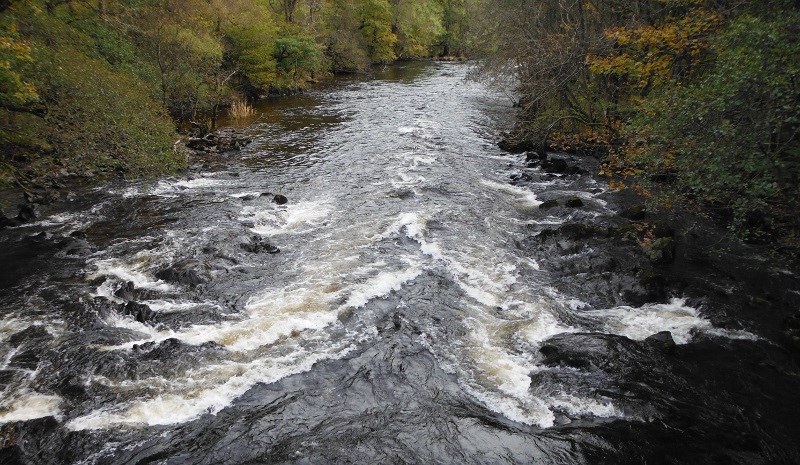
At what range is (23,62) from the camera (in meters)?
13.1

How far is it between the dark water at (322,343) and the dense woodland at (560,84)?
325cm

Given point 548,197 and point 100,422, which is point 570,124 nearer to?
point 548,197

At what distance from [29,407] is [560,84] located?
68.7 feet

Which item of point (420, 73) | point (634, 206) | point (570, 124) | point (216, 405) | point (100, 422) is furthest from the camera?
point (420, 73)

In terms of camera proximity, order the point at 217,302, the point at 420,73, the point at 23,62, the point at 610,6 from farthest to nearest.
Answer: the point at 420,73, the point at 610,6, the point at 23,62, the point at 217,302

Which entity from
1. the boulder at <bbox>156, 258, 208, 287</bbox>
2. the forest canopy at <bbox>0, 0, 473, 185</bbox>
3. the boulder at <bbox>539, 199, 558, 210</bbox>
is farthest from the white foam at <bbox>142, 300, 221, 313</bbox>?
the boulder at <bbox>539, 199, 558, 210</bbox>

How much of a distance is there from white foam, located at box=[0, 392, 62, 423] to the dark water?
39 millimetres

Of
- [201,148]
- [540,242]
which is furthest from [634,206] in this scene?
[201,148]

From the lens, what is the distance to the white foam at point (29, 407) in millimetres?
8031

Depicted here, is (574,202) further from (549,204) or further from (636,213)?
(636,213)

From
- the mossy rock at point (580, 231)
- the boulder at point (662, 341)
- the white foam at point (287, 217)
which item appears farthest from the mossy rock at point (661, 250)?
the white foam at point (287, 217)

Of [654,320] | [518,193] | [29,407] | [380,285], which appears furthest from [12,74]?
[518,193]

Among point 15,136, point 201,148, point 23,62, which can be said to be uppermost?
point 23,62

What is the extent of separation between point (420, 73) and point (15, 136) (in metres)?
51.5
